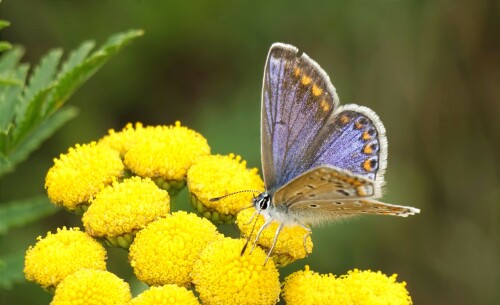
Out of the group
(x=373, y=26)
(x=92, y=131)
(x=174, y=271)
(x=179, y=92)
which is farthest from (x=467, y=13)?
(x=174, y=271)

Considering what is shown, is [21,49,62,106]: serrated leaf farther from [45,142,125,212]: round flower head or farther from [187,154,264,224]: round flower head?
[187,154,264,224]: round flower head

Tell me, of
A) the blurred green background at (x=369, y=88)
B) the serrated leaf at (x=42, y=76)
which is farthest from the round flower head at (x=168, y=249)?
the blurred green background at (x=369, y=88)

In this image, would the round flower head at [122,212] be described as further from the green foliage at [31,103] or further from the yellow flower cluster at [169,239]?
the green foliage at [31,103]

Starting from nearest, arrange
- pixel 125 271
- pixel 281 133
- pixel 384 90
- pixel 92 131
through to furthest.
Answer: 1. pixel 281 133
2. pixel 125 271
3. pixel 92 131
4. pixel 384 90

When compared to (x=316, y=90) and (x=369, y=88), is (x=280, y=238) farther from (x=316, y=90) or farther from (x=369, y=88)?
(x=369, y=88)

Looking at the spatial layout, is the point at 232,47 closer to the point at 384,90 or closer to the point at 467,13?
the point at 384,90

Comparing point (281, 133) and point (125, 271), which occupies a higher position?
point (281, 133)

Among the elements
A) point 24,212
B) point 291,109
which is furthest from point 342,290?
point 24,212
